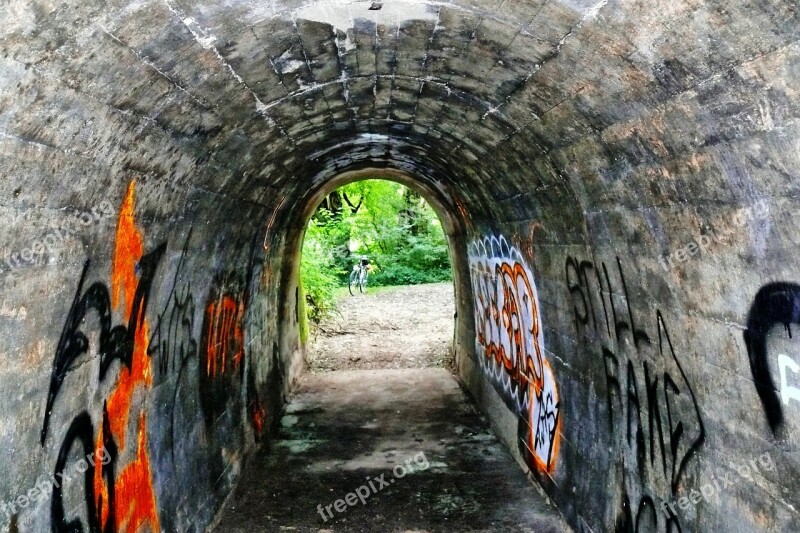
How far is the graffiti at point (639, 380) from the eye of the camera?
440 cm

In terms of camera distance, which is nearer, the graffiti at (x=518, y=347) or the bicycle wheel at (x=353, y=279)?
the graffiti at (x=518, y=347)

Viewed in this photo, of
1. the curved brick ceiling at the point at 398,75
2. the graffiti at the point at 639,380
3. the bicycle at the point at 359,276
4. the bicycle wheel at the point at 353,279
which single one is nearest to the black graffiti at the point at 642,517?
the graffiti at the point at 639,380

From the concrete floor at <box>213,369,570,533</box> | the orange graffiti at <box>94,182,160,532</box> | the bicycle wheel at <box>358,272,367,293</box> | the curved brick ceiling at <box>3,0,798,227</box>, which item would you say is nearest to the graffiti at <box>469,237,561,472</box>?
the concrete floor at <box>213,369,570,533</box>

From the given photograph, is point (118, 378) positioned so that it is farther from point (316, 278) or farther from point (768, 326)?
point (316, 278)

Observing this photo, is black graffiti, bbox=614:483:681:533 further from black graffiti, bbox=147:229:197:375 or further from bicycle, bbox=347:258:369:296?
bicycle, bbox=347:258:369:296

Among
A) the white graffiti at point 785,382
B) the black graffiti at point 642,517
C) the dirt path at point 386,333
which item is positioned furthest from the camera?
the dirt path at point 386,333

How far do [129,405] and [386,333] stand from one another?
535 inches

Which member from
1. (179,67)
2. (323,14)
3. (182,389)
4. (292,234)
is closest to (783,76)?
(323,14)

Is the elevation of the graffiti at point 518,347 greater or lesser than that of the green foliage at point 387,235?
lesser

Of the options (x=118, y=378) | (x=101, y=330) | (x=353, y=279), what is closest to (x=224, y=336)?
(x=118, y=378)

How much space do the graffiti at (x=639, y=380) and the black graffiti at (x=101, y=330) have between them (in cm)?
368

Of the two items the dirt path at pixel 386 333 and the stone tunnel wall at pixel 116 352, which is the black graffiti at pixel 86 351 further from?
the dirt path at pixel 386 333

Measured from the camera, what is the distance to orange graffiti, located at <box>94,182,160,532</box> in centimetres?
440

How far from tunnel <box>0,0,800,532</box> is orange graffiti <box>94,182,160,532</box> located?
1.0 inches
